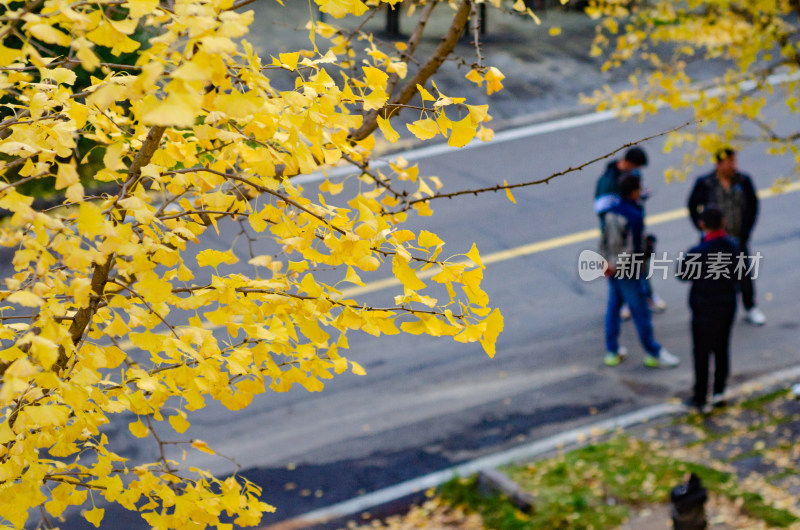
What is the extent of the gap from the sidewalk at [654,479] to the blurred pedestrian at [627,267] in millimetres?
962

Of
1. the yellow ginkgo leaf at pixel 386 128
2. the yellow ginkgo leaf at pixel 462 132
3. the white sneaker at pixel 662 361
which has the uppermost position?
the yellow ginkgo leaf at pixel 462 132

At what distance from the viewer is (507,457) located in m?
6.40

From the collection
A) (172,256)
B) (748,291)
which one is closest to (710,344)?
(748,291)

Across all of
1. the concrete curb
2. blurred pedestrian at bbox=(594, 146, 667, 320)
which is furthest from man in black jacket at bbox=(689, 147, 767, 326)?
the concrete curb

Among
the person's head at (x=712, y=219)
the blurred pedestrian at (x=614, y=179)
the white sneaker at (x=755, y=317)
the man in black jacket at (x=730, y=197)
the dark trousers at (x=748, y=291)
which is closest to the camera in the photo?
the person's head at (x=712, y=219)

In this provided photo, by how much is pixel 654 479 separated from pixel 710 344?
1.45 meters

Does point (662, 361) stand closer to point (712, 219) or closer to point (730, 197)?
point (730, 197)

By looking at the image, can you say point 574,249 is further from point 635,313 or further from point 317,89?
point 317,89

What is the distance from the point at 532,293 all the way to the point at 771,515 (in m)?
4.27

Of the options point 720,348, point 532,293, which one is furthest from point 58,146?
point 532,293

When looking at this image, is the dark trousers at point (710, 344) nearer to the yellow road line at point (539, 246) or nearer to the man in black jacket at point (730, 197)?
the man in black jacket at point (730, 197)

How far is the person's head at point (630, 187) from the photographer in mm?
6930

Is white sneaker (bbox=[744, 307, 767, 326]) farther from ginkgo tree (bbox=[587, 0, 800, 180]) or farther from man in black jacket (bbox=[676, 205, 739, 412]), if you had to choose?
ginkgo tree (bbox=[587, 0, 800, 180])

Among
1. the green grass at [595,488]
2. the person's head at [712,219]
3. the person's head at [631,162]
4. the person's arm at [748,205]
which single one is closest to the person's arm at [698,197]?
the person's arm at [748,205]
